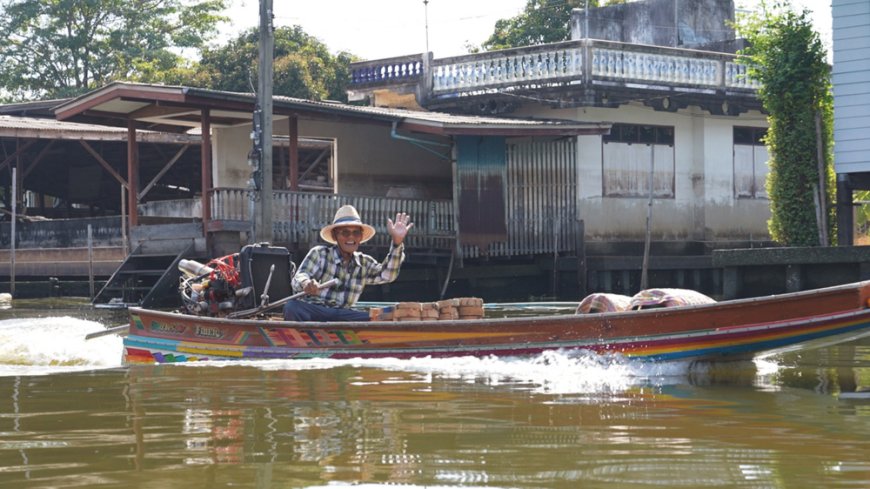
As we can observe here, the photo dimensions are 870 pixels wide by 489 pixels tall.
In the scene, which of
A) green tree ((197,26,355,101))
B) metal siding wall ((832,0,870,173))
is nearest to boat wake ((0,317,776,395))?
metal siding wall ((832,0,870,173))

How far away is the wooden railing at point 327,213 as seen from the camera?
19.9 metres

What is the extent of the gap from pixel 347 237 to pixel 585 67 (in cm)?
1263

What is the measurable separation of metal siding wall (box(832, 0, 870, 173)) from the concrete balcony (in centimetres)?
632

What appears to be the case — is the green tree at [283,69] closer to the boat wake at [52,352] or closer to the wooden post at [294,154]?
the wooden post at [294,154]

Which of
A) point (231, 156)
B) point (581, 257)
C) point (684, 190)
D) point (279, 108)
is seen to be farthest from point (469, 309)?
point (684, 190)

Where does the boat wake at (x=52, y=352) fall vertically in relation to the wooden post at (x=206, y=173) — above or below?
below

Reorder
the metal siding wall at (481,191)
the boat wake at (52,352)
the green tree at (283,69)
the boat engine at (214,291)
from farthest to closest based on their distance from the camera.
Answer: the green tree at (283,69)
the metal siding wall at (481,191)
the boat engine at (214,291)
the boat wake at (52,352)

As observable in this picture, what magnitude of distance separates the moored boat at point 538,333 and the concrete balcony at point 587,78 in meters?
12.7

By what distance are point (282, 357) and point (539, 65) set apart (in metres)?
13.3

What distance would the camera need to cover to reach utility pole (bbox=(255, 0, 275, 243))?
18.6 metres

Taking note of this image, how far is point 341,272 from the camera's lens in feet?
36.9

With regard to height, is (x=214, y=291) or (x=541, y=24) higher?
(x=541, y=24)

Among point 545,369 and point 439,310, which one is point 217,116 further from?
point 545,369

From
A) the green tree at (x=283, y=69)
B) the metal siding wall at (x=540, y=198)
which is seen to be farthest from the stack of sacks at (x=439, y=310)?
the green tree at (x=283, y=69)
